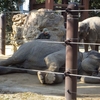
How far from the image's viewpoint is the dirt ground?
336 centimetres

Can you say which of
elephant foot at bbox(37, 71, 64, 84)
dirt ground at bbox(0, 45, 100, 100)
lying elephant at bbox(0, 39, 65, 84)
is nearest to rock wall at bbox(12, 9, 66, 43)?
lying elephant at bbox(0, 39, 65, 84)

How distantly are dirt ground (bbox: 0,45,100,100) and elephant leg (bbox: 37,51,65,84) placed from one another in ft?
0.27

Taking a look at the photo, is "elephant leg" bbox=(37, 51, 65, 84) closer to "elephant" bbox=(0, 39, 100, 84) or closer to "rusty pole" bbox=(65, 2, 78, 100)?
"elephant" bbox=(0, 39, 100, 84)

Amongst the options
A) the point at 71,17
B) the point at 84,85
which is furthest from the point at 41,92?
the point at 71,17

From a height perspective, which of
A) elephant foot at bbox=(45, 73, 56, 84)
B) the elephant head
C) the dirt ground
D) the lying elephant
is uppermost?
the elephant head

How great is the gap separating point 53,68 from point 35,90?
2.50 ft

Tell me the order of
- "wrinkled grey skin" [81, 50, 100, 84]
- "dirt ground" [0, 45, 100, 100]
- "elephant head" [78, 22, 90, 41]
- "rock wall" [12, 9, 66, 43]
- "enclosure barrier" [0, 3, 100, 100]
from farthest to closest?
1. "elephant head" [78, 22, 90, 41]
2. "rock wall" [12, 9, 66, 43]
3. "wrinkled grey skin" [81, 50, 100, 84]
4. "dirt ground" [0, 45, 100, 100]
5. "enclosure barrier" [0, 3, 100, 100]

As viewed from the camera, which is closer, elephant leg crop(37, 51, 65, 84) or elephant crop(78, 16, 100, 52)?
elephant leg crop(37, 51, 65, 84)

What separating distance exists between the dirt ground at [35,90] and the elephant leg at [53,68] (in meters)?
0.08

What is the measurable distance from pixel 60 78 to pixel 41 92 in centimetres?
63

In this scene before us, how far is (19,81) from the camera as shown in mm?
4297

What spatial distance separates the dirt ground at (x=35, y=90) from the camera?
336cm

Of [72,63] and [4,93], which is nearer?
[72,63]

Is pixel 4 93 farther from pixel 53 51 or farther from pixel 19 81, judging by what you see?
pixel 53 51
